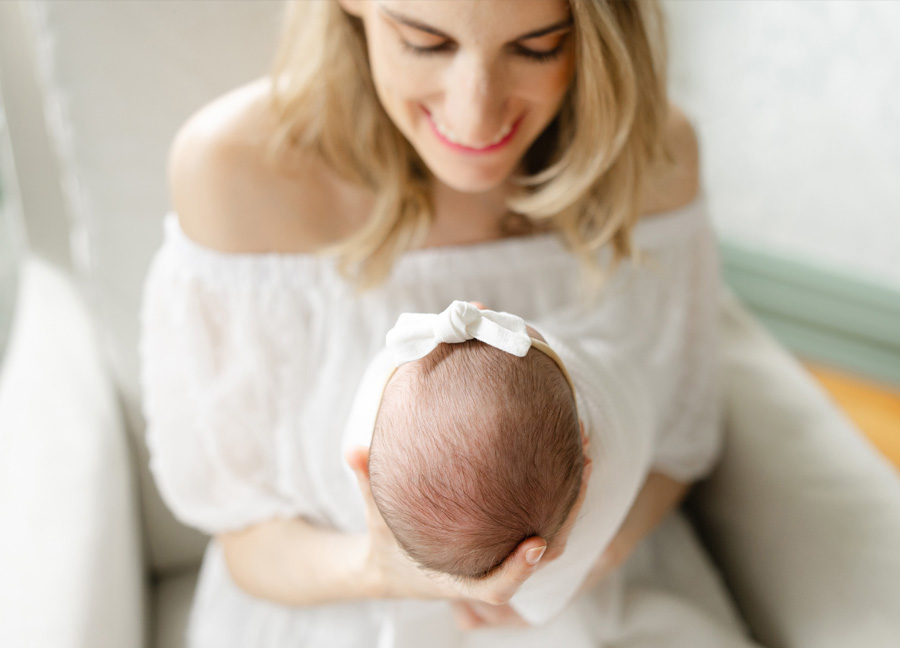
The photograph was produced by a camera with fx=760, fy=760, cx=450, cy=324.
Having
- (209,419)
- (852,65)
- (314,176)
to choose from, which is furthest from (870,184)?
(209,419)

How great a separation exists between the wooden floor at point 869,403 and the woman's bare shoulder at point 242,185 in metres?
1.41

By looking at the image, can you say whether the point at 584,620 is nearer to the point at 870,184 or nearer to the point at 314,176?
the point at 314,176

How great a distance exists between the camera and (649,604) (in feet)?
3.14

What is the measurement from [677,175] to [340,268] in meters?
0.48

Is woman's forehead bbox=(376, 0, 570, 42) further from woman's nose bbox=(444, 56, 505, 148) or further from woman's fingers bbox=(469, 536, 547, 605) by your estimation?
woman's fingers bbox=(469, 536, 547, 605)

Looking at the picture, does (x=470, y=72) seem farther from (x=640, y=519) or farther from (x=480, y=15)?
(x=640, y=519)

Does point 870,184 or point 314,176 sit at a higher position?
point 314,176

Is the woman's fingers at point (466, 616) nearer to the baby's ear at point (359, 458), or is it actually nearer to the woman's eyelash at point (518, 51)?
the baby's ear at point (359, 458)

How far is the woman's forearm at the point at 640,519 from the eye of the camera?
925mm

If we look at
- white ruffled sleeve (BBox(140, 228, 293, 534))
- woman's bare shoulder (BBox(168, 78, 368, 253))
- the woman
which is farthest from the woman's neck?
white ruffled sleeve (BBox(140, 228, 293, 534))

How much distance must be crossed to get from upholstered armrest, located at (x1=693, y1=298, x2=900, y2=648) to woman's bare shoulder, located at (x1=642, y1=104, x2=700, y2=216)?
34 centimetres

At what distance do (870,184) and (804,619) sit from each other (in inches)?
38.7

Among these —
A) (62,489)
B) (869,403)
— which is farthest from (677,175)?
(869,403)

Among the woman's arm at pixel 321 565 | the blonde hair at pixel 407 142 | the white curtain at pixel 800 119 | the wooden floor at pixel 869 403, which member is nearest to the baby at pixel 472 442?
the woman's arm at pixel 321 565
